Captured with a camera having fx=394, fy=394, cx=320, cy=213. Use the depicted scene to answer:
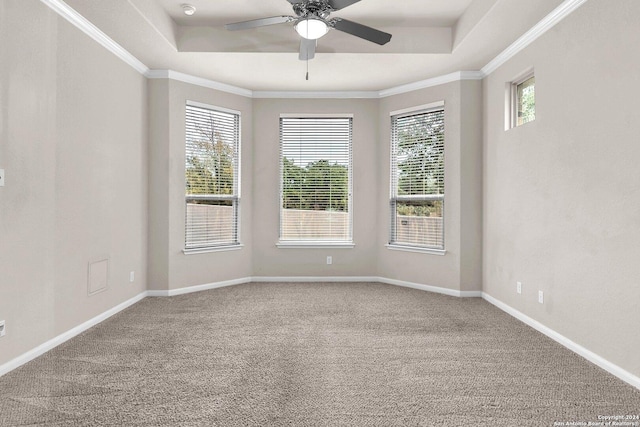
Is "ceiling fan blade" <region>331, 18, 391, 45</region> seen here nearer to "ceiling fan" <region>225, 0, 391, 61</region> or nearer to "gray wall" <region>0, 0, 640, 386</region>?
"ceiling fan" <region>225, 0, 391, 61</region>

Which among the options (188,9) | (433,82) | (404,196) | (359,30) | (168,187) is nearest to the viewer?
(359,30)

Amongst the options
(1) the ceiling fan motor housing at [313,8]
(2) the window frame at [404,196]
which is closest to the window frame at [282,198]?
(2) the window frame at [404,196]

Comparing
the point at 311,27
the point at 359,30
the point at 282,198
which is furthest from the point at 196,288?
the point at 359,30

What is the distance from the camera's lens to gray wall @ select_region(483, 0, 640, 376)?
259 cm

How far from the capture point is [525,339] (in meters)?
3.38

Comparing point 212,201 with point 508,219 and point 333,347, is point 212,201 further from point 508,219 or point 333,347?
point 508,219

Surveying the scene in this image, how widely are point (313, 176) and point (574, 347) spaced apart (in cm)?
380

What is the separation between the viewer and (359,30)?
10.5 feet

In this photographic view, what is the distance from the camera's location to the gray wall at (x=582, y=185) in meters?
2.59

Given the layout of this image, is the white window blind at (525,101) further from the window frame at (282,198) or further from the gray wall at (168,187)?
the gray wall at (168,187)

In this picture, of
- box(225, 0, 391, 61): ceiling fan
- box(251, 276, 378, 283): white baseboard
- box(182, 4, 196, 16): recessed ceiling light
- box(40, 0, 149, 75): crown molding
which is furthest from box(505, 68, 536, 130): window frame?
box(40, 0, 149, 75): crown molding

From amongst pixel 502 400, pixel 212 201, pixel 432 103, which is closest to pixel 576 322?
pixel 502 400

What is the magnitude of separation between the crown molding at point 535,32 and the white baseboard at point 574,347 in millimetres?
2632

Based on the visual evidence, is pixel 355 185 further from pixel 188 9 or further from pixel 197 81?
pixel 188 9
